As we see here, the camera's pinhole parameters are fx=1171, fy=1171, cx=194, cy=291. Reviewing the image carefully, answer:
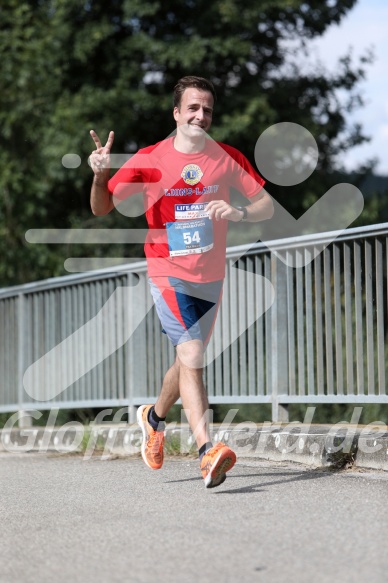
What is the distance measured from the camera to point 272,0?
22.0 meters

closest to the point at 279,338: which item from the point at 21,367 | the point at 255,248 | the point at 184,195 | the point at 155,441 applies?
the point at 255,248

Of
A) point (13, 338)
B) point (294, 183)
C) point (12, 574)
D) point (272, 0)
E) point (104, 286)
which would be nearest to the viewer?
point (12, 574)

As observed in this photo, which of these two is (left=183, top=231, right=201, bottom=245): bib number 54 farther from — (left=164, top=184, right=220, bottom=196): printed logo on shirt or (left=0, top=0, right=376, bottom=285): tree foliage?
(left=0, top=0, right=376, bottom=285): tree foliage

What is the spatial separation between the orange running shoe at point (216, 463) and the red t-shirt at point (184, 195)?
0.99 m

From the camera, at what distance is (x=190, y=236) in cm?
596

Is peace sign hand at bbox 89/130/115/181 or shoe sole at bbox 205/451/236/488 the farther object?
peace sign hand at bbox 89/130/115/181

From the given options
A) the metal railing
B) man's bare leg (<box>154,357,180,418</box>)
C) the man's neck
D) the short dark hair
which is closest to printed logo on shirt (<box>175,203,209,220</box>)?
the man's neck

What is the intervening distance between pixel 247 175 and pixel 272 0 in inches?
657

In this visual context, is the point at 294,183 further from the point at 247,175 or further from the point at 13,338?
the point at 247,175

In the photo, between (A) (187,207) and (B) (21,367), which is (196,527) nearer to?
(A) (187,207)

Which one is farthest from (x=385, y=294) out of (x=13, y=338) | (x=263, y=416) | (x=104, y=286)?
(x=263, y=416)

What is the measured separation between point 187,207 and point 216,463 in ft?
4.37

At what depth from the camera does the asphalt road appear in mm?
3889

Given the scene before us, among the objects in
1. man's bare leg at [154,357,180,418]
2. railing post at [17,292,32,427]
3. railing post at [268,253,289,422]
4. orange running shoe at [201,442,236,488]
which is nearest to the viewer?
orange running shoe at [201,442,236,488]
